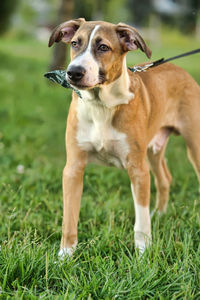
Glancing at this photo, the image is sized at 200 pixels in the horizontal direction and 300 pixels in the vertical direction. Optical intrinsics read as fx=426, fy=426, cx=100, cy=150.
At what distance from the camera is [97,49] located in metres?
2.89

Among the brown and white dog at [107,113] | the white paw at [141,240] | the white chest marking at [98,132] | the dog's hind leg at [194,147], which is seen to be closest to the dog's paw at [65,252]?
the brown and white dog at [107,113]

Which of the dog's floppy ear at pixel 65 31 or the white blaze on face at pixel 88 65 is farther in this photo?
the dog's floppy ear at pixel 65 31

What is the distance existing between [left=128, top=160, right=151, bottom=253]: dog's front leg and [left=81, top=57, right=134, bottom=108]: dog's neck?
49 cm

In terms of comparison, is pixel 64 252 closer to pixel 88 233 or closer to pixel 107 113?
pixel 88 233

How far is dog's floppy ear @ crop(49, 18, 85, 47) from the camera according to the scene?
3.12m

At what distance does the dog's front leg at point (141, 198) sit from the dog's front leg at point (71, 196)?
397mm

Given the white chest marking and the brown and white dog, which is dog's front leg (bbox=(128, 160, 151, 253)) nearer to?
the brown and white dog

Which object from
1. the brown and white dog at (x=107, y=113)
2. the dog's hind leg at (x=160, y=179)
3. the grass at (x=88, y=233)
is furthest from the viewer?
the dog's hind leg at (x=160, y=179)

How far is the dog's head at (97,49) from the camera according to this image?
2.75 m

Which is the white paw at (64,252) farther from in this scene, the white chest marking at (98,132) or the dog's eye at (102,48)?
the dog's eye at (102,48)

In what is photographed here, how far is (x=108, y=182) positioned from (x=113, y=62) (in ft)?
6.58

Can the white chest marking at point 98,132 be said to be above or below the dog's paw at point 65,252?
above

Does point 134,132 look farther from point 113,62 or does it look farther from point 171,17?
point 171,17

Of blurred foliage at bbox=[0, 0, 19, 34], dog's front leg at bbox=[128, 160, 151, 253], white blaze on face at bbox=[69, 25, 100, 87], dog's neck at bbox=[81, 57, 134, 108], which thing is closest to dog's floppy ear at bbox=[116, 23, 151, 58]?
dog's neck at bbox=[81, 57, 134, 108]
